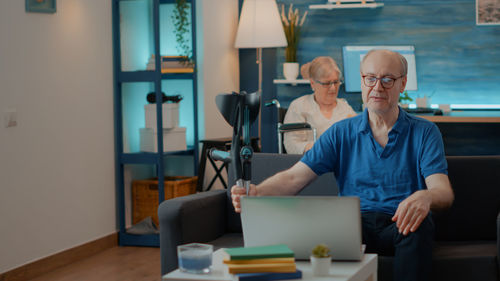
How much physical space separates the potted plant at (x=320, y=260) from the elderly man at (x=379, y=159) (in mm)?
619

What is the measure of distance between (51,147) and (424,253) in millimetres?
2476

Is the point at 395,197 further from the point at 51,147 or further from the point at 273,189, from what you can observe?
the point at 51,147

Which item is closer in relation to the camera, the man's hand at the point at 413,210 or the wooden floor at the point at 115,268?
the man's hand at the point at 413,210

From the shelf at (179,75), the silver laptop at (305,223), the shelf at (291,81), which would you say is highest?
the shelf at (179,75)

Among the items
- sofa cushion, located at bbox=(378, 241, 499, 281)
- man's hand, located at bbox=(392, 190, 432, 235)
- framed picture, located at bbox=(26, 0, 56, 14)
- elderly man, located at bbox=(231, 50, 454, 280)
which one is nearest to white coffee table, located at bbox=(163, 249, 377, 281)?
man's hand, located at bbox=(392, 190, 432, 235)

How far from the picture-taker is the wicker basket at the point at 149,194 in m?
4.50

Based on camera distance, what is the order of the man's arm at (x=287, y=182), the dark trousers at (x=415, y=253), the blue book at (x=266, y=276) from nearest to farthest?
the blue book at (x=266, y=276) < the dark trousers at (x=415, y=253) < the man's arm at (x=287, y=182)

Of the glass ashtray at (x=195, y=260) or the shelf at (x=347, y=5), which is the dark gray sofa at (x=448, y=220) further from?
the shelf at (x=347, y=5)

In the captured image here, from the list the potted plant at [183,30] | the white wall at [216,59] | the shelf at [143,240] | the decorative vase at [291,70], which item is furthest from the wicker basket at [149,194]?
the decorative vase at [291,70]

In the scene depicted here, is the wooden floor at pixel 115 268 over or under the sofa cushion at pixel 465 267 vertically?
under

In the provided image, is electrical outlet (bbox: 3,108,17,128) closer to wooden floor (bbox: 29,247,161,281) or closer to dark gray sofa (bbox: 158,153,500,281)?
wooden floor (bbox: 29,247,161,281)

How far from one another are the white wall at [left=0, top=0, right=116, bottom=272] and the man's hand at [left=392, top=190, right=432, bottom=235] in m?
2.27

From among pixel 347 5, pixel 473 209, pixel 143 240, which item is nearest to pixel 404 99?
pixel 347 5

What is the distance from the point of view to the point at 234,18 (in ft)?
19.2
